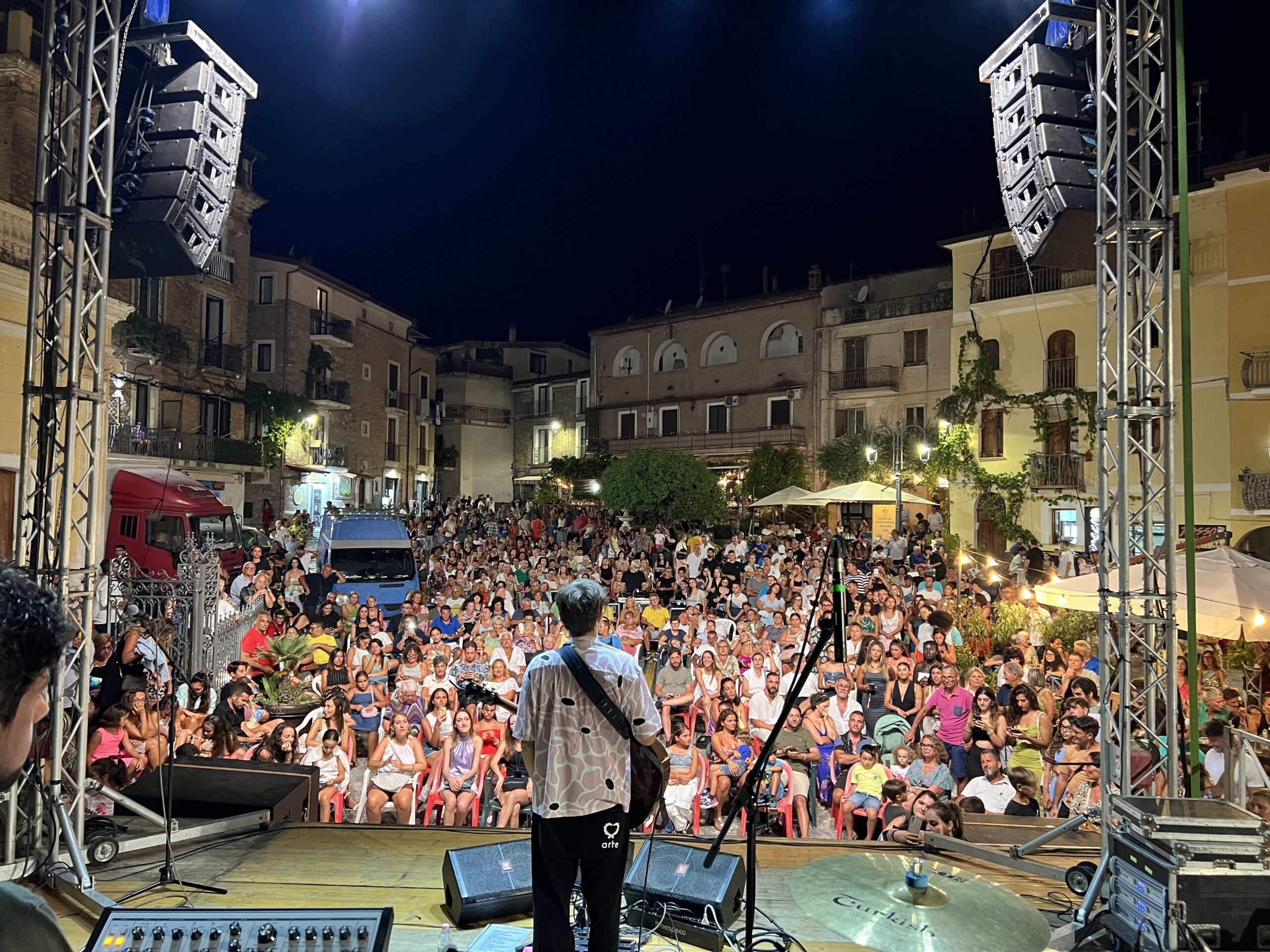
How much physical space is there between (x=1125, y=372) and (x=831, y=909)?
319cm

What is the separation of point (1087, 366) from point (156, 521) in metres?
22.7

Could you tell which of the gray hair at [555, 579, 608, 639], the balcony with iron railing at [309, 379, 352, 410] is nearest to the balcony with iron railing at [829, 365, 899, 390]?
the balcony with iron railing at [309, 379, 352, 410]

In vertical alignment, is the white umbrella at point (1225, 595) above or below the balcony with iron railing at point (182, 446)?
below

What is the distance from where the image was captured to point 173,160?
516 centimetres

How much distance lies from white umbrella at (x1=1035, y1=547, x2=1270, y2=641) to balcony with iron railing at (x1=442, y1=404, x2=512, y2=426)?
39.6 metres

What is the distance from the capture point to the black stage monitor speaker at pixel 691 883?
3639mm

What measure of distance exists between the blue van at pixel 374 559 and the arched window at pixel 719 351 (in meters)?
22.0

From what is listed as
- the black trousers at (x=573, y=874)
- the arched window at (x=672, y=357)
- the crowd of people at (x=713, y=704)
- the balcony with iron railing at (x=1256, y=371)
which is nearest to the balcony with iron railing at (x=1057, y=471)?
the balcony with iron railing at (x=1256, y=371)

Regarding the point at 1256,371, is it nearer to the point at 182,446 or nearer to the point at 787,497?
the point at 787,497

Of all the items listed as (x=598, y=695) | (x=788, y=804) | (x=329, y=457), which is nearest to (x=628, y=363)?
(x=329, y=457)

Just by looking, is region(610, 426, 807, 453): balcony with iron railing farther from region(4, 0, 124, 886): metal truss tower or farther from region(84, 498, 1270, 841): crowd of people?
region(4, 0, 124, 886): metal truss tower

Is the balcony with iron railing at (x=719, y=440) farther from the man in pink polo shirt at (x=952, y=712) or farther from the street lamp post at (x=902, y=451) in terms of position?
the man in pink polo shirt at (x=952, y=712)

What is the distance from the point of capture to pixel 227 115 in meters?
5.42

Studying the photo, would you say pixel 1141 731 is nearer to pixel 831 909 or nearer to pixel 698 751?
pixel 831 909
